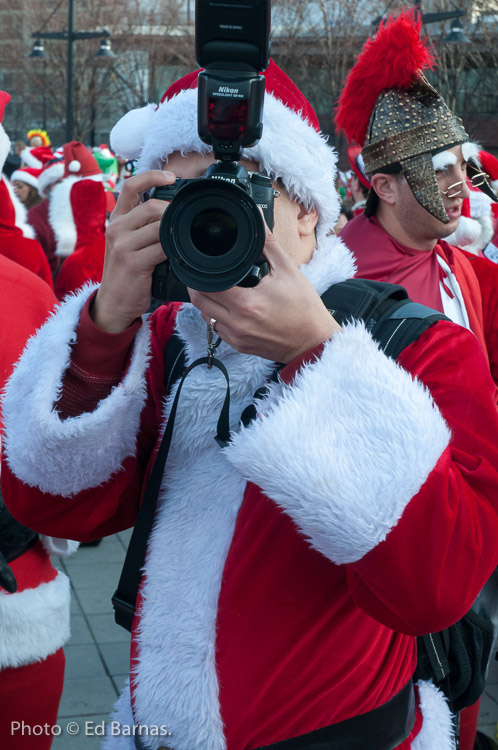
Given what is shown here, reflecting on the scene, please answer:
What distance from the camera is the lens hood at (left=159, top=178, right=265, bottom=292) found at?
1.18 m

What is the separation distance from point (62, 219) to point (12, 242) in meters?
3.99

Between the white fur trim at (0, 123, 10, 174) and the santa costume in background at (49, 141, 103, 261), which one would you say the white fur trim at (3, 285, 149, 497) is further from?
the santa costume in background at (49, 141, 103, 261)

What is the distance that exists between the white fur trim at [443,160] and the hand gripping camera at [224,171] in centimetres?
193

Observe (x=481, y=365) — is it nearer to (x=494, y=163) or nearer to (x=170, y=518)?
(x=170, y=518)

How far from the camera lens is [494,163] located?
4812mm

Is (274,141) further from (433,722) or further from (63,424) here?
(433,722)

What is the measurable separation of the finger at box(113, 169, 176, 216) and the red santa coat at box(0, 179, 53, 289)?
101 inches

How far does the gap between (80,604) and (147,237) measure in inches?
129

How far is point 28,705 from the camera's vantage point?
6.75ft

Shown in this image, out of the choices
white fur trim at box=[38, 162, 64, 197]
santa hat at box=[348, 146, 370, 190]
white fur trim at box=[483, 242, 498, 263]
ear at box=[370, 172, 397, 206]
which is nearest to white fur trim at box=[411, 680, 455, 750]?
ear at box=[370, 172, 397, 206]

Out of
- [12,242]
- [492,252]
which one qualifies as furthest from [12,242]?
[492,252]

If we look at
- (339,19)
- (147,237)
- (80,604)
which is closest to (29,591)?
(147,237)

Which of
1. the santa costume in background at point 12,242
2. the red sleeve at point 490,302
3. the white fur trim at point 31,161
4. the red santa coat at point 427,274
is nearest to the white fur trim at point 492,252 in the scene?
the red sleeve at point 490,302

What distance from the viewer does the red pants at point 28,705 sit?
2.03 m
